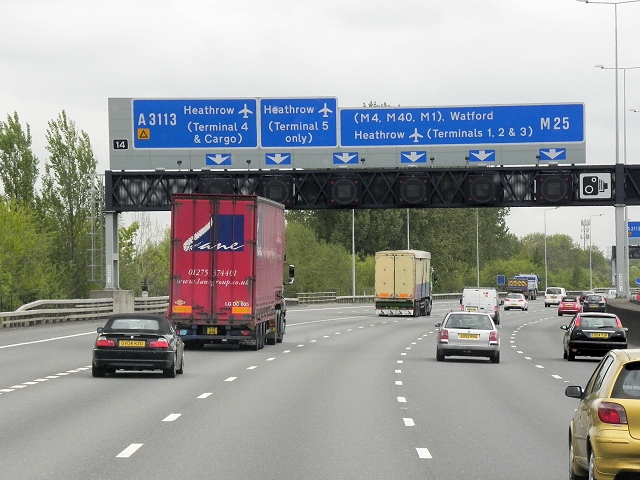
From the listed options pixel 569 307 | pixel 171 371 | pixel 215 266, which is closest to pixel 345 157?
pixel 215 266

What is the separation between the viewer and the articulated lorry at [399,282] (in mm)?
73375

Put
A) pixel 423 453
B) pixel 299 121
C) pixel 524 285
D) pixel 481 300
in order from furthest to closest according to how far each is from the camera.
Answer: pixel 524 285 < pixel 481 300 < pixel 299 121 < pixel 423 453

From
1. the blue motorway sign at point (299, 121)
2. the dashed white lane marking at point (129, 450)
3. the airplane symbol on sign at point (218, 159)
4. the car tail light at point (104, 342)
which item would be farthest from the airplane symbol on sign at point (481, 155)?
the dashed white lane marking at point (129, 450)

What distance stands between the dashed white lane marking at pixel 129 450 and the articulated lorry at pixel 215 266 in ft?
69.2

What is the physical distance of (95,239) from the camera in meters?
97.6

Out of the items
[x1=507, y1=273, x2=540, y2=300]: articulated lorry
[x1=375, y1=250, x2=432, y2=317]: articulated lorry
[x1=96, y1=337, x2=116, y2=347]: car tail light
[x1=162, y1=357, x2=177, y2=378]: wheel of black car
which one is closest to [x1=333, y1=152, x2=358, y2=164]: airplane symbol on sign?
[x1=375, y1=250, x2=432, y2=317]: articulated lorry

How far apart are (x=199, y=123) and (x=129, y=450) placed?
38.3 m

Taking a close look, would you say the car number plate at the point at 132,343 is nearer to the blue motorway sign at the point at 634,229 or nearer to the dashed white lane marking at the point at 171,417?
the dashed white lane marking at the point at 171,417

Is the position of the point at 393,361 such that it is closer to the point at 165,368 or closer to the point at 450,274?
the point at 165,368

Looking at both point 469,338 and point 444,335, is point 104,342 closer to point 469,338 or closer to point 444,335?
point 444,335

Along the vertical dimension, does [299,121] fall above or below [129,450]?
above

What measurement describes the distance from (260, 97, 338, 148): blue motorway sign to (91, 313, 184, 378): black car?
87.6 ft

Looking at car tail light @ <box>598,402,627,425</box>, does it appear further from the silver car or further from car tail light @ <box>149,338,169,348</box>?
the silver car

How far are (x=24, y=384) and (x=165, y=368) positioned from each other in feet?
9.56
